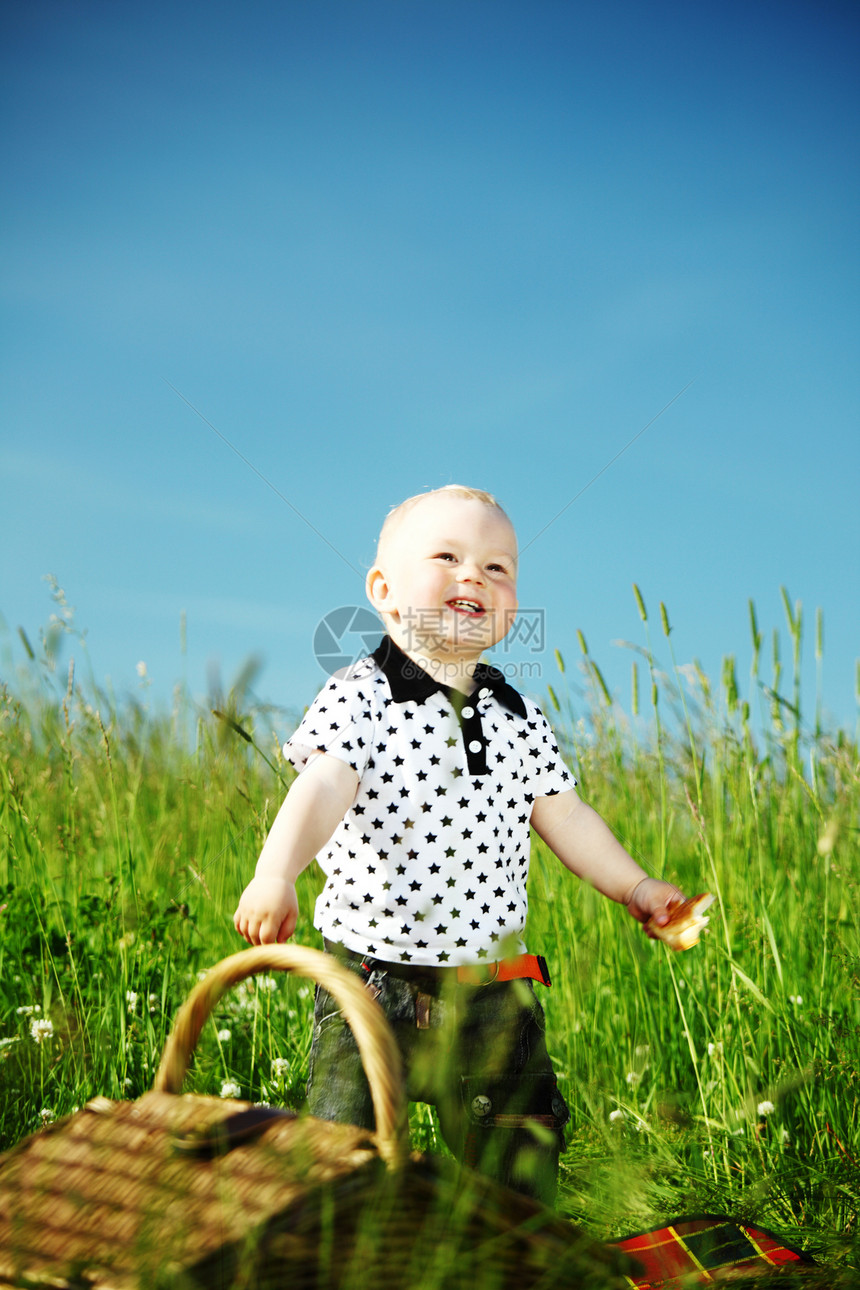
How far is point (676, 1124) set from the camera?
2.50 meters

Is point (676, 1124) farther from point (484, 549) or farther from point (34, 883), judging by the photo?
point (34, 883)

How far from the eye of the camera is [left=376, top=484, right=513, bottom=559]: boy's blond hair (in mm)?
2434

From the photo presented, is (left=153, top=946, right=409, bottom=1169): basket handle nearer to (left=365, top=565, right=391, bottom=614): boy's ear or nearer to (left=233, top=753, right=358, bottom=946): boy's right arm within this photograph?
(left=233, top=753, right=358, bottom=946): boy's right arm

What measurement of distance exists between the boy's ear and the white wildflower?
1451 millimetres

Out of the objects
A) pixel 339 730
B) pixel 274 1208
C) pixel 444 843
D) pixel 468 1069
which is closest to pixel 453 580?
pixel 339 730

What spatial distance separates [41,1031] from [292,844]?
1.24 metres

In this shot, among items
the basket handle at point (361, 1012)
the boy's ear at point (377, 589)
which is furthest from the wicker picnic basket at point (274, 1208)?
the boy's ear at point (377, 589)

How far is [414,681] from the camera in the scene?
2.35 meters

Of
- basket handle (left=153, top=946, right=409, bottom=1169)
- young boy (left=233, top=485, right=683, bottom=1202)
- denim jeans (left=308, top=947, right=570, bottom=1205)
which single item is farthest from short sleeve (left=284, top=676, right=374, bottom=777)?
basket handle (left=153, top=946, right=409, bottom=1169)

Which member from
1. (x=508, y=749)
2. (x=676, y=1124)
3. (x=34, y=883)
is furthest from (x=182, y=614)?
(x=676, y=1124)

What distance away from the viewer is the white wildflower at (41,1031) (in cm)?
269

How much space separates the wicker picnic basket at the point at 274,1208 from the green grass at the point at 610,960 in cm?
83

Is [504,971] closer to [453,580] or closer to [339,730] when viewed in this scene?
[339,730]

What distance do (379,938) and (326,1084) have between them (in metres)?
0.32
